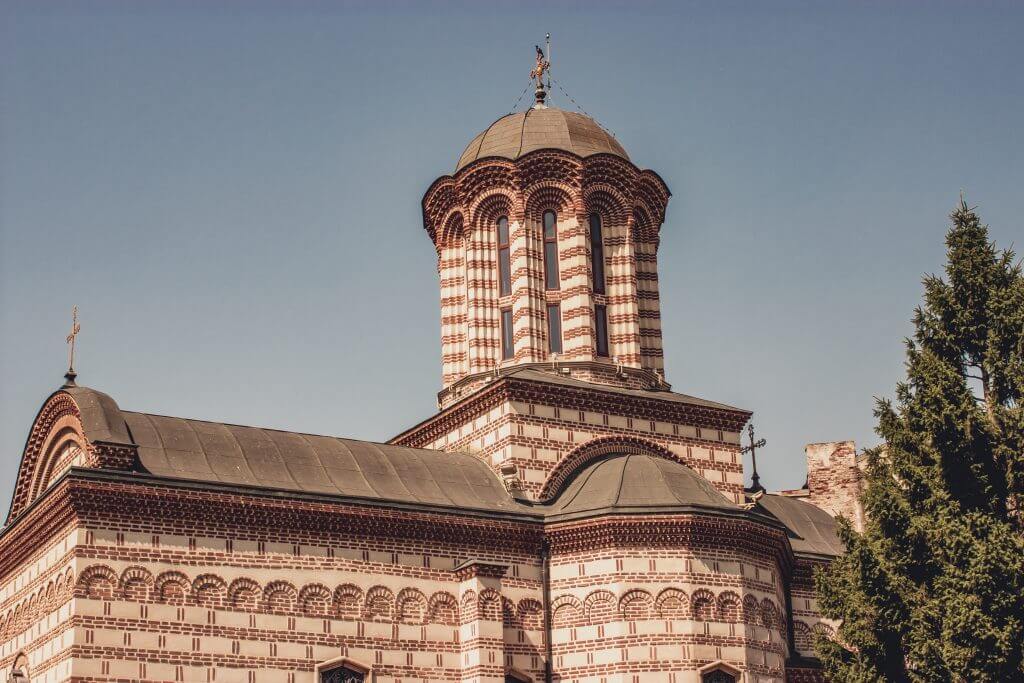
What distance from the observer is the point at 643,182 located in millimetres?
30078

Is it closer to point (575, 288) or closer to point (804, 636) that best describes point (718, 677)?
point (804, 636)

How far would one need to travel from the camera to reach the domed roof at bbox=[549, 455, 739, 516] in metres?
24.3

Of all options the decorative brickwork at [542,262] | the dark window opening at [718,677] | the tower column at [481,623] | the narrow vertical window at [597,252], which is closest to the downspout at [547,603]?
the tower column at [481,623]

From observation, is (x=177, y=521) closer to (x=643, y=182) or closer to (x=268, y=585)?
(x=268, y=585)

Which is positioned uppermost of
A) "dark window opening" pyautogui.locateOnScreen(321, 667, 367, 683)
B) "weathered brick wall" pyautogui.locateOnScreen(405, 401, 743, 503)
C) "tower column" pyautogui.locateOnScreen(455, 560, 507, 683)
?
"weathered brick wall" pyautogui.locateOnScreen(405, 401, 743, 503)

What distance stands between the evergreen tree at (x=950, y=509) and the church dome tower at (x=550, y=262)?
815 cm

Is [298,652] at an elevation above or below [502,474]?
below

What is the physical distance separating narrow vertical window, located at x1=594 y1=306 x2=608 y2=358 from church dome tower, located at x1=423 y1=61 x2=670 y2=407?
0.02 m

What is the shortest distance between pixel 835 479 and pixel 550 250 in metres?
9.65

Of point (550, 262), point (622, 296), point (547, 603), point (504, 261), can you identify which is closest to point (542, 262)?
point (550, 262)

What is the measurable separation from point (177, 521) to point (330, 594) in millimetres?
2765

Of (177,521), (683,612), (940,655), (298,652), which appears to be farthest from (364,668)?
(940,655)

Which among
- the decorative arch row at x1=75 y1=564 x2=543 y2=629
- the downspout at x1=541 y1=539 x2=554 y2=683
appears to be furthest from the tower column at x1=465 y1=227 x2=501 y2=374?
the decorative arch row at x1=75 y1=564 x2=543 y2=629

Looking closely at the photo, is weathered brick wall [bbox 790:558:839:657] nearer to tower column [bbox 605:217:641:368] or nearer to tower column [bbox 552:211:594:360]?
tower column [bbox 605:217:641:368]
